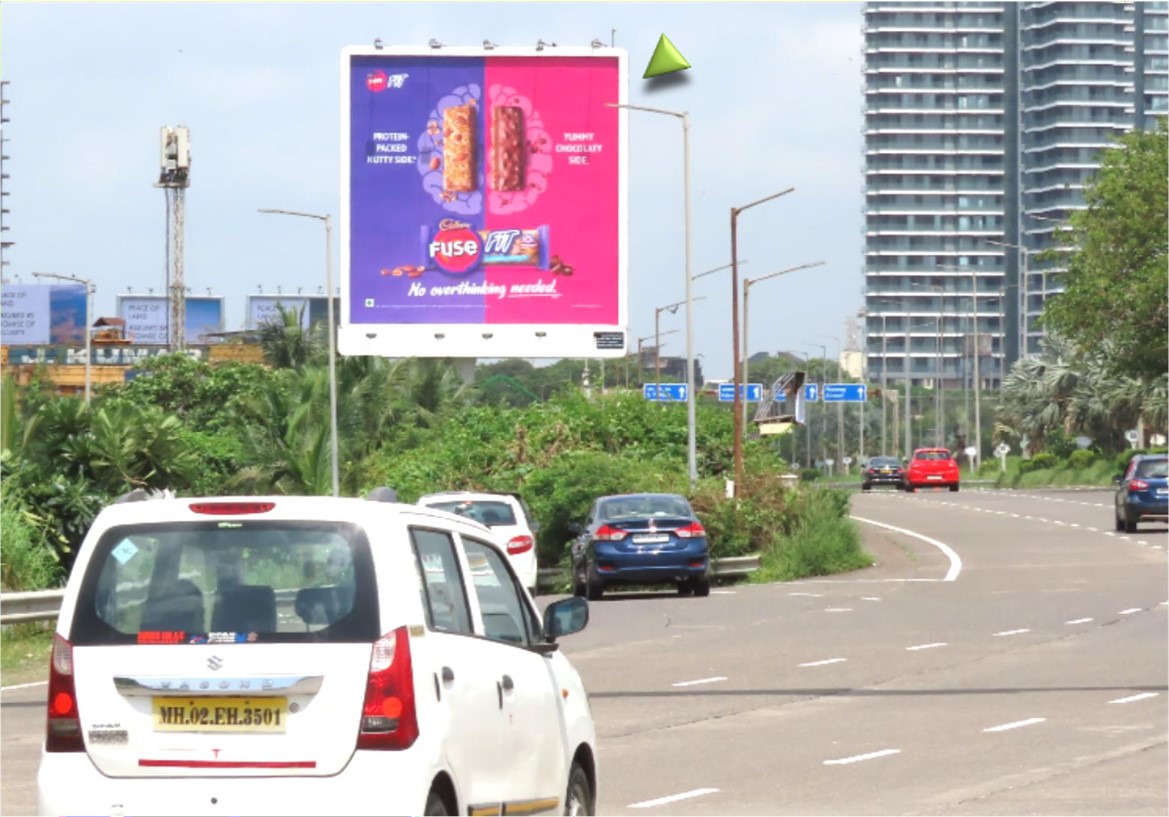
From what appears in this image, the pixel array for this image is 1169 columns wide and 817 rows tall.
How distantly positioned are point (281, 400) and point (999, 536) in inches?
745

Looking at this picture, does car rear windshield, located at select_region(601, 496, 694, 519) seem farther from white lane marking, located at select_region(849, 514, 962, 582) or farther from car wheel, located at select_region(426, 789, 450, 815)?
car wheel, located at select_region(426, 789, 450, 815)

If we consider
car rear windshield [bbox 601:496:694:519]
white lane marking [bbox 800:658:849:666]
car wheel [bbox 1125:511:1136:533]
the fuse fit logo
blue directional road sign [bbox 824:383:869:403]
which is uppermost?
the fuse fit logo

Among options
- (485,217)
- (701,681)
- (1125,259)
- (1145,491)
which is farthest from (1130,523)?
(1125,259)

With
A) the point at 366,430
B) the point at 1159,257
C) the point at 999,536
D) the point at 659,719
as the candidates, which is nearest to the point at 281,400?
the point at 366,430

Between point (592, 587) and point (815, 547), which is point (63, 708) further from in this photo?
point (815, 547)

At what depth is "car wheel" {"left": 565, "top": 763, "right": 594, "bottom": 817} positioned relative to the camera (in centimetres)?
931

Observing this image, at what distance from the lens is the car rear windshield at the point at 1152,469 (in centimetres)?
4416

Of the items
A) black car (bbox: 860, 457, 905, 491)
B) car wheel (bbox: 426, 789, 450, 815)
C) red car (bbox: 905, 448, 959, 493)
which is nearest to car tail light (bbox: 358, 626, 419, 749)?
Answer: car wheel (bbox: 426, 789, 450, 815)

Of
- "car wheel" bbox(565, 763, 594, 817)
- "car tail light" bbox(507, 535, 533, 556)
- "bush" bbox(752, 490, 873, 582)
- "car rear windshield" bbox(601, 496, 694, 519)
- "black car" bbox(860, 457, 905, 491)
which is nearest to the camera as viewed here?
"car wheel" bbox(565, 763, 594, 817)

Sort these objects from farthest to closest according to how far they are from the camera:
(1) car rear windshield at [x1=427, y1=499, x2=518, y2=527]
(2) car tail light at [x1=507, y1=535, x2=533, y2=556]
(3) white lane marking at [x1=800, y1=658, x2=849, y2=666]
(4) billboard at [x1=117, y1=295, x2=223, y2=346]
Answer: (4) billboard at [x1=117, y1=295, x2=223, y2=346] < (1) car rear windshield at [x1=427, y1=499, x2=518, y2=527] < (2) car tail light at [x1=507, y1=535, x2=533, y2=556] < (3) white lane marking at [x1=800, y1=658, x2=849, y2=666]

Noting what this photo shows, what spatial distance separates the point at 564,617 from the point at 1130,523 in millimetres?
37451

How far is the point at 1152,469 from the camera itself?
44562 millimetres

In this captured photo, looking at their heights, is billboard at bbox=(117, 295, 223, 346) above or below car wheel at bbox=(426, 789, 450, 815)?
above

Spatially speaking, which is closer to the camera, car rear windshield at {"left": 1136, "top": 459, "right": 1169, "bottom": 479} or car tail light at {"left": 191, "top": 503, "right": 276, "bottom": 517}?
car tail light at {"left": 191, "top": 503, "right": 276, "bottom": 517}
